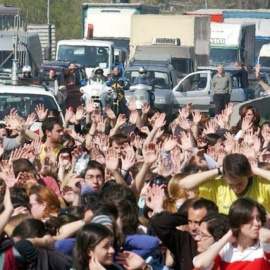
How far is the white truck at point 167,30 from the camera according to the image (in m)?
43.7

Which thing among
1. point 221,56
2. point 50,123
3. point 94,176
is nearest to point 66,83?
point 221,56

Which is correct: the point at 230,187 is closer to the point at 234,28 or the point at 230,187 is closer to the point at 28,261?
the point at 28,261

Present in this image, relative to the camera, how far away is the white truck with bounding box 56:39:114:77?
3859cm

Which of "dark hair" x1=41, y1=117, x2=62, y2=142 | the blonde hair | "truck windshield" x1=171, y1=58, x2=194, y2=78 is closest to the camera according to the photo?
the blonde hair

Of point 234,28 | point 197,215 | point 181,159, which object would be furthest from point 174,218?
point 234,28

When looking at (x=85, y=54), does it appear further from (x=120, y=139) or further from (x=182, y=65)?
(x=120, y=139)

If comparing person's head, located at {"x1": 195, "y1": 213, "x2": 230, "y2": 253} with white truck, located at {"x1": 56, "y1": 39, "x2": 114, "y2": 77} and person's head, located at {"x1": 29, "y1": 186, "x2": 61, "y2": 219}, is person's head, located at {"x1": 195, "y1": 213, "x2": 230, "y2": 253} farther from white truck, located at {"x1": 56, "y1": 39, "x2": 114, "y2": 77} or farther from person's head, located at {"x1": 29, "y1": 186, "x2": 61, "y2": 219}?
white truck, located at {"x1": 56, "y1": 39, "x2": 114, "y2": 77}

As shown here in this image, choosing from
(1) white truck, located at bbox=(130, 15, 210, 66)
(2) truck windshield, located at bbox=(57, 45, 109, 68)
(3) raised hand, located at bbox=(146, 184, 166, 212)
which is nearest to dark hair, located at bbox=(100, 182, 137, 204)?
(3) raised hand, located at bbox=(146, 184, 166, 212)

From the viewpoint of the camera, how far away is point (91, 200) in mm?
9430

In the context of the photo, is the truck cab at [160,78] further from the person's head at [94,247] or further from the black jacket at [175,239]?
the person's head at [94,247]

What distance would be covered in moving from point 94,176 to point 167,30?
32681mm

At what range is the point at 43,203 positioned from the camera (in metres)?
9.88

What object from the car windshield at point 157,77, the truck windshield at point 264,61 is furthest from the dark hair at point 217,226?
the truck windshield at point 264,61

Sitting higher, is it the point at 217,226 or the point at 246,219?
the point at 246,219
